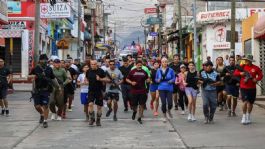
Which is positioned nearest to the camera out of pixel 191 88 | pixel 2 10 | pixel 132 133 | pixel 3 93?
pixel 132 133

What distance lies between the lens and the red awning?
2408 centimetres

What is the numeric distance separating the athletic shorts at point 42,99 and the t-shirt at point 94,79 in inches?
45.3

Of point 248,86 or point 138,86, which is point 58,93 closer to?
point 138,86

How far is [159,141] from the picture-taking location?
43.8 feet

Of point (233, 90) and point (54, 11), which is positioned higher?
point (54, 11)

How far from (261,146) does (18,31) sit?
3084cm

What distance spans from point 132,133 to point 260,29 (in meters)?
11.3

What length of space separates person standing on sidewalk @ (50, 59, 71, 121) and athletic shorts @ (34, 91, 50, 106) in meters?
1.15

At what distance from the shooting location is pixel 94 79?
53.5 ft

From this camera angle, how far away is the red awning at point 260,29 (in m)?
24.1

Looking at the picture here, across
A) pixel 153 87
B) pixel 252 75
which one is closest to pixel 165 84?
pixel 153 87

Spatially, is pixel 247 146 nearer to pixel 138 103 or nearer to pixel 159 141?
pixel 159 141

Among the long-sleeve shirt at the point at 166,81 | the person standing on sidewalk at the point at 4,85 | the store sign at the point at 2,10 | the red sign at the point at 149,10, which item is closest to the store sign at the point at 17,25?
the store sign at the point at 2,10

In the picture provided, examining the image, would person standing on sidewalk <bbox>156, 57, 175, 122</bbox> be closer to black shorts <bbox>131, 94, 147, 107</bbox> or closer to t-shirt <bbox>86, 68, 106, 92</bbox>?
black shorts <bbox>131, 94, 147, 107</bbox>
